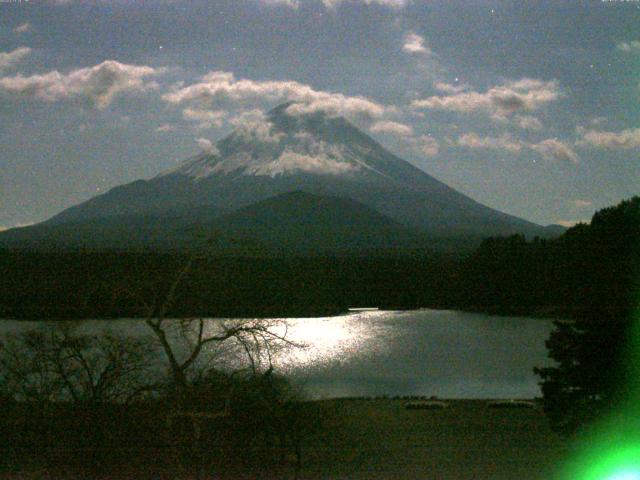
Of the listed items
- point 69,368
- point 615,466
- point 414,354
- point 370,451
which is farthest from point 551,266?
point 69,368

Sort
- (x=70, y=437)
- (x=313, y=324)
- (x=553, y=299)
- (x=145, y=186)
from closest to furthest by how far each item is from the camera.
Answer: (x=70, y=437), (x=313, y=324), (x=553, y=299), (x=145, y=186)

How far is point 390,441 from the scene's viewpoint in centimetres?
1072

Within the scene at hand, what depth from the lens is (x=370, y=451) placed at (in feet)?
32.8

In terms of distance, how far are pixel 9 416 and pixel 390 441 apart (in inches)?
230

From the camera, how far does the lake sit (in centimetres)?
1853

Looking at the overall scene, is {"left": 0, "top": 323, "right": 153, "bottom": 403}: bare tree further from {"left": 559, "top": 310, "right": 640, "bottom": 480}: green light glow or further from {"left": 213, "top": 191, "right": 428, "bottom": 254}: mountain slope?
{"left": 213, "top": 191, "right": 428, "bottom": 254}: mountain slope

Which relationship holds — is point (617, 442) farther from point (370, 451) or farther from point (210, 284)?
point (210, 284)

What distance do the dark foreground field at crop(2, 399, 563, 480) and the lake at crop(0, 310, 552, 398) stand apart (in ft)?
6.41

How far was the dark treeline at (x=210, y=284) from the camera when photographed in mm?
7727

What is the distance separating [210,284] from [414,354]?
1645cm

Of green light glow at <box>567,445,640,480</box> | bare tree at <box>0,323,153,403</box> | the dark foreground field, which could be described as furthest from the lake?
green light glow at <box>567,445,640,480</box>

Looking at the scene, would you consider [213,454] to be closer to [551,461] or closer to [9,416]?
[9,416]

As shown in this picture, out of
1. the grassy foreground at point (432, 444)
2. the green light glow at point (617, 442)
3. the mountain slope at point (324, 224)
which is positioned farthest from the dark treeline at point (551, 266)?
the mountain slope at point (324, 224)

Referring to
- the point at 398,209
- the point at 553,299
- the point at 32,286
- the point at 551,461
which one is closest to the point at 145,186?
the point at 398,209
